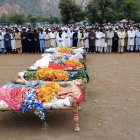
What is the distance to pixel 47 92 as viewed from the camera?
22.9 ft

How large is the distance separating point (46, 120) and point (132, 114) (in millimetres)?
1793

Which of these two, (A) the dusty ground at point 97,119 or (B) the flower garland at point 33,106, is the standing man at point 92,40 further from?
(B) the flower garland at point 33,106

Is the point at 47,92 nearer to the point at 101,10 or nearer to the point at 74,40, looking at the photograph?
the point at 74,40

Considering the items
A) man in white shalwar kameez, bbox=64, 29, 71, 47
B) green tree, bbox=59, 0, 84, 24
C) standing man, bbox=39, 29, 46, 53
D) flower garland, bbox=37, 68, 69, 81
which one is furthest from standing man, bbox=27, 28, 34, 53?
green tree, bbox=59, 0, 84, 24

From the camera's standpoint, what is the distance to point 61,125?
273 inches

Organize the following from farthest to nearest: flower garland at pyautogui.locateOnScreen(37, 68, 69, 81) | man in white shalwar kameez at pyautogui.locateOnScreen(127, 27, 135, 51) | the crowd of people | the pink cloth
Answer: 1. the crowd of people
2. man in white shalwar kameez at pyautogui.locateOnScreen(127, 27, 135, 51)
3. flower garland at pyautogui.locateOnScreen(37, 68, 69, 81)
4. the pink cloth

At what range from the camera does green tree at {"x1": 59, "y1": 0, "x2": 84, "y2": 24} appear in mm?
41219

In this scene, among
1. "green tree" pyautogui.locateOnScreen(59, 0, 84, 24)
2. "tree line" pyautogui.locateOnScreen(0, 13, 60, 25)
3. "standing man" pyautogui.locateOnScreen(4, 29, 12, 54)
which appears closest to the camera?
"standing man" pyautogui.locateOnScreen(4, 29, 12, 54)

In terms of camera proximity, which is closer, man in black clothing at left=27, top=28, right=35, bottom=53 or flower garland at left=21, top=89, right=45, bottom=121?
flower garland at left=21, top=89, right=45, bottom=121

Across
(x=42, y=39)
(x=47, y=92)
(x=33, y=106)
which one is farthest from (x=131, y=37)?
(x=33, y=106)

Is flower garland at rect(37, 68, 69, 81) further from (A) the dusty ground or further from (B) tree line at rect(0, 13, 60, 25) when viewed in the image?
(B) tree line at rect(0, 13, 60, 25)

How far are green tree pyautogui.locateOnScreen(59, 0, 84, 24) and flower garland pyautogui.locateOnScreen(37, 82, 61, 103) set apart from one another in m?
A: 34.4

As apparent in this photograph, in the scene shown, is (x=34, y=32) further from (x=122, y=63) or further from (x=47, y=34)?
(x=122, y=63)

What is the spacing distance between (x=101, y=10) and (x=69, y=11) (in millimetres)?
3838
